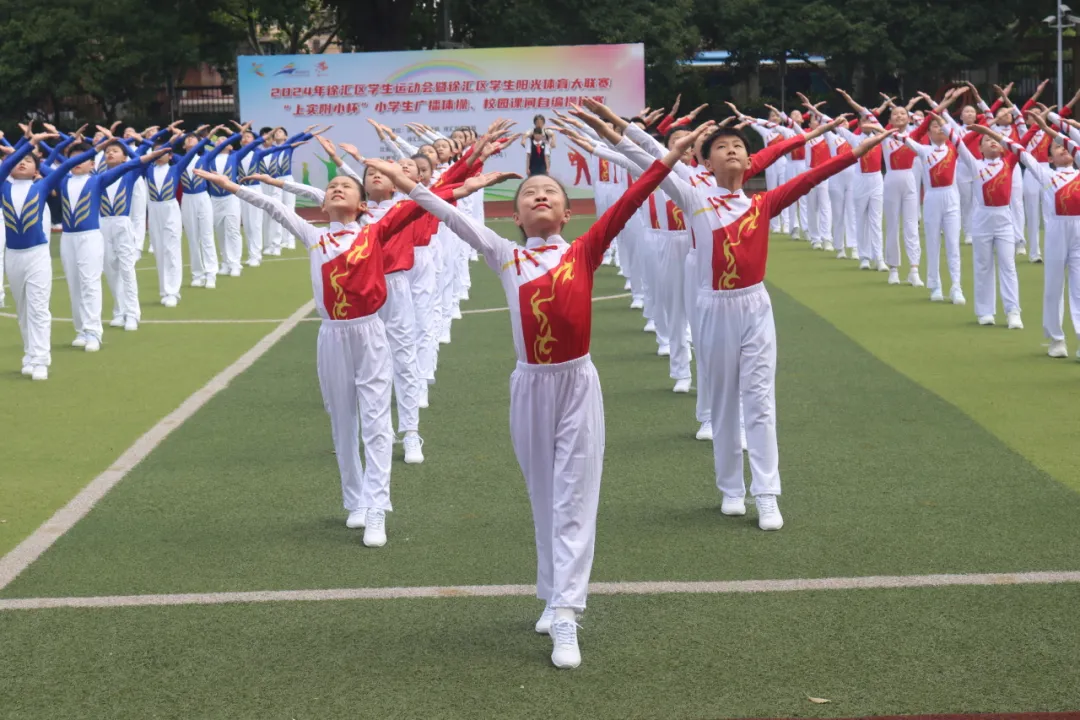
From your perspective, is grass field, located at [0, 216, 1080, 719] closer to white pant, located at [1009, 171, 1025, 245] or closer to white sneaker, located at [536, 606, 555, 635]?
white sneaker, located at [536, 606, 555, 635]

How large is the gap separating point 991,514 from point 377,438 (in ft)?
11.9

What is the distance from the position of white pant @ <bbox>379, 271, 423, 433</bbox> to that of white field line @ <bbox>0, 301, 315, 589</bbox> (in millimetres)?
2013

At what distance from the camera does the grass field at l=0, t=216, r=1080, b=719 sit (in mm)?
5980

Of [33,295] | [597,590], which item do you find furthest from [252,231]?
[597,590]

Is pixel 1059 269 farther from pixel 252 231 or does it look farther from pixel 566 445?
pixel 252 231

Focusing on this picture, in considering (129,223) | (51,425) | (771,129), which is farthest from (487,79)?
(51,425)

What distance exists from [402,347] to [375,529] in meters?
2.47

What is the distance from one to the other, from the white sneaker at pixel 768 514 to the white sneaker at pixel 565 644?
2.33 m

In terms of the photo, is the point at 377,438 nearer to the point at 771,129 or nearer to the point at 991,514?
the point at 991,514

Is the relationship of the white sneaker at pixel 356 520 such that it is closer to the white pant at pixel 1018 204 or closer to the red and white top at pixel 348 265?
the red and white top at pixel 348 265

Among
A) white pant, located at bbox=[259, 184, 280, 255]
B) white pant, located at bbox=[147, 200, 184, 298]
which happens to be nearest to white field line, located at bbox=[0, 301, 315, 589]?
white pant, located at bbox=[147, 200, 184, 298]

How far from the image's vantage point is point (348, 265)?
8266mm

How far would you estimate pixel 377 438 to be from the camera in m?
8.39

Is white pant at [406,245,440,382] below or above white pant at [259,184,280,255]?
below
